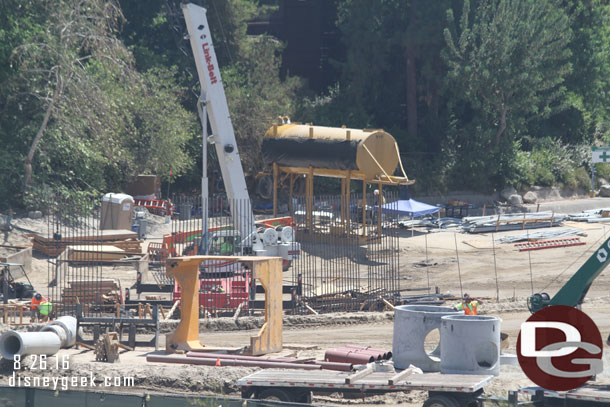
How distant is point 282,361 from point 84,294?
855 centimetres

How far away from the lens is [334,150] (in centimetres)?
3806

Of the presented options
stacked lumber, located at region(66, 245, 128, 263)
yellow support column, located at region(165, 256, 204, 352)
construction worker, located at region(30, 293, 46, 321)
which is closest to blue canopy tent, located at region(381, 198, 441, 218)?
stacked lumber, located at region(66, 245, 128, 263)

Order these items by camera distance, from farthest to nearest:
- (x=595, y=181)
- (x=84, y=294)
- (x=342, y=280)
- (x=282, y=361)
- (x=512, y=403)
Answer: (x=595, y=181) → (x=342, y=280) → (x=84, y=294) → (x=282, y=361) → (x=512, y=403)

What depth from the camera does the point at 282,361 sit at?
59.8ft

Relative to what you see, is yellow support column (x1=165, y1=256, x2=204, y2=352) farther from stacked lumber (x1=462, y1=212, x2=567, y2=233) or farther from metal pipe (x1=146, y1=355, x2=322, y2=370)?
stacked lumber (x1=462, y1=212, x2=567, y2=233)

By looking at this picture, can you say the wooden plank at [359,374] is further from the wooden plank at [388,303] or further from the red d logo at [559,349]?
the wooden plank at [388,303]

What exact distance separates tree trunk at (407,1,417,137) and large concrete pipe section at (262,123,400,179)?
15828 millimetres

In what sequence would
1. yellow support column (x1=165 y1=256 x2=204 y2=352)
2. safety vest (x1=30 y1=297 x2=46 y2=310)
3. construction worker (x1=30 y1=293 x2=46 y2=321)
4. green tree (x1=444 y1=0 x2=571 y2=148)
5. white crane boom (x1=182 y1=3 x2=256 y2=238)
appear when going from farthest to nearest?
green tree (x1=444 y1=0 x2=571 y2=148)
white crane boom (x1=182 y1=3 x2=256 y2=238)
safety vest (x1=30 y1=297 x2=46 y2=310)
construction worker (x1=30 y1=293 x2=46 y2=321)
yellow support column (x1=165 y1=256 x2=204 y2=352)

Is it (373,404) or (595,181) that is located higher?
(595,181)

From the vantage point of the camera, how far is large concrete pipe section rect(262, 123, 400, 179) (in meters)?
37.7

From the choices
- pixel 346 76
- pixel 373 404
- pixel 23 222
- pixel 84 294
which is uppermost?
pixel 346 76

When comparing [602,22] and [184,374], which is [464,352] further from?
Result: [602,22]

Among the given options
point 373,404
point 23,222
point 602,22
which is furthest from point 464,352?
point 602,22

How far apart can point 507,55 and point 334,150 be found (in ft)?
52.9
